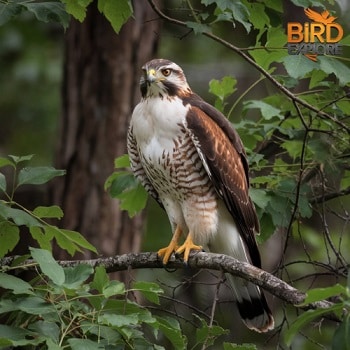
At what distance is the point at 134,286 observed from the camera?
332cm

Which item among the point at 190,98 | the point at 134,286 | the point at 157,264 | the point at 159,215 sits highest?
the point at 190,98

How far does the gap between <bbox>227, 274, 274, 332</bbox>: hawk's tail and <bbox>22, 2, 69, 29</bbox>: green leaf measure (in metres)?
1.82

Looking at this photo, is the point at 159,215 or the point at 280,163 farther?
the point at 159,215

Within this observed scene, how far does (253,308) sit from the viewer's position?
194 inches

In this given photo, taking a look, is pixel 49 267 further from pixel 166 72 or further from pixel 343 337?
pixel 166 72

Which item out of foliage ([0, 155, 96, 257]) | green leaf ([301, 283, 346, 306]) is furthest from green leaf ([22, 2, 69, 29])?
green leaf ([301, 283, 346, 306])

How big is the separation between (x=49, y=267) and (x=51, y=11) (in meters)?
1.40

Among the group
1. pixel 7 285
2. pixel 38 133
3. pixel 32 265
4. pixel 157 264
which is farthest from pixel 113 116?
pixel 38 133

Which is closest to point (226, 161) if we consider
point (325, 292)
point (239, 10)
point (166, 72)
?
point (166, 72)

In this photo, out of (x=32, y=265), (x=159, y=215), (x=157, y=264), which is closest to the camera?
(x=32, y=265)

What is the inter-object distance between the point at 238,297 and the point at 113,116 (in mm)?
2014

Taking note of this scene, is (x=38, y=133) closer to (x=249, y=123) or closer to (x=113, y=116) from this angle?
(x=113, y=116)

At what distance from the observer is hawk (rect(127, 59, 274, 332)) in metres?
4.64

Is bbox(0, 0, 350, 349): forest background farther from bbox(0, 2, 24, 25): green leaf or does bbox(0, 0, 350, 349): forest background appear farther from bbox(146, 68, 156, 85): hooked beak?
bbox(146, 68, 156, 85): hooked beak
